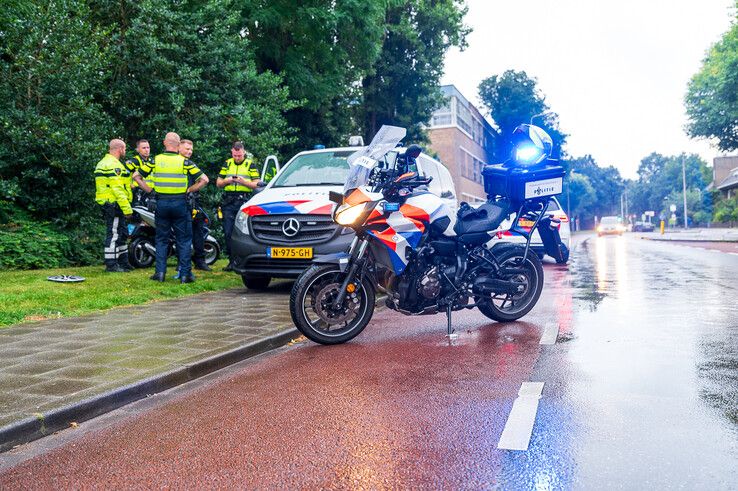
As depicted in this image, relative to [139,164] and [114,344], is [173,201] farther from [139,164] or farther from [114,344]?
[114,344]

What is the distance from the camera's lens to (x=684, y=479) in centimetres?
284

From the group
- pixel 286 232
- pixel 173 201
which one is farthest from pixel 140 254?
pixel 286 232

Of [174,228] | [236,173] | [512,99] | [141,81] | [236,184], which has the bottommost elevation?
[174,228]

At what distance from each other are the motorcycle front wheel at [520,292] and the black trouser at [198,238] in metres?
6.33

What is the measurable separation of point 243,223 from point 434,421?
6.02m

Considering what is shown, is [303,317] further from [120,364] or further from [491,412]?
[491,412]

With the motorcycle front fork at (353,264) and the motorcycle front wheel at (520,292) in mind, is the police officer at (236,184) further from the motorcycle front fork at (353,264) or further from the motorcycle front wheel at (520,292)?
the motorcycle front wheel at (520,292)

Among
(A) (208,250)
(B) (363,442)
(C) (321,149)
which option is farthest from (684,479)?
(A) (208,250)

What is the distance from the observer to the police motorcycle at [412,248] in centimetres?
602

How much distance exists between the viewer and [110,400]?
4.24 metres

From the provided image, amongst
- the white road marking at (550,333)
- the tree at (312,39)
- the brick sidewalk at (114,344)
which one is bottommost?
the white road marking at (550,333)

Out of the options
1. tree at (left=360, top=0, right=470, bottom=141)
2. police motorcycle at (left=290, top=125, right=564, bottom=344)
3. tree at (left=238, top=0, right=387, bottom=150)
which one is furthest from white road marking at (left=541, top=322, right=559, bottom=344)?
tree at (left=360, top=0, right=470, bottom=141)

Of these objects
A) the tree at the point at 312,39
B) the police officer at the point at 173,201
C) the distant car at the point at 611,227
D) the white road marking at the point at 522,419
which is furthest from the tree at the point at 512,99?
the white road marking at the point at 522,419

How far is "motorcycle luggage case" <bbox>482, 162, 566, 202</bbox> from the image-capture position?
6.83m
